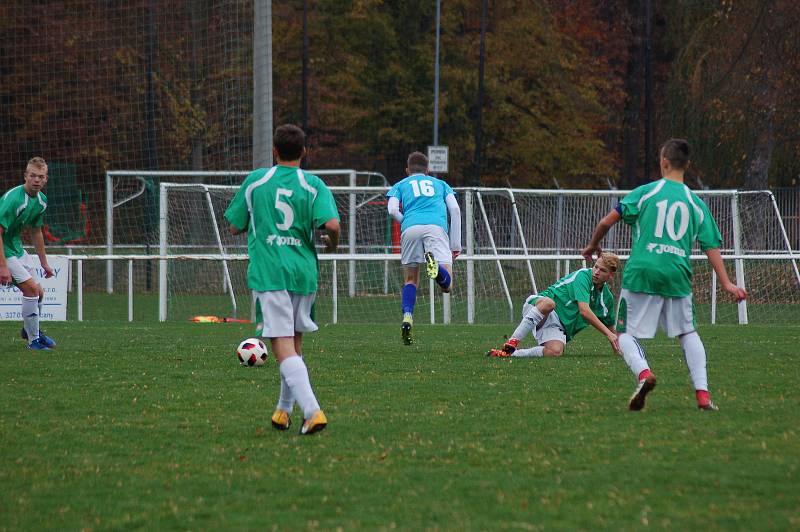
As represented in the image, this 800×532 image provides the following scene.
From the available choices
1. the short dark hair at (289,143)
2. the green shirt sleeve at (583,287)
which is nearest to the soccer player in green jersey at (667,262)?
the short dark hair at (289,143)

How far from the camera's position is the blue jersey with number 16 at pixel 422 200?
43.9ft

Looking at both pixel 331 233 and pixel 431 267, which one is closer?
pixel 331 233

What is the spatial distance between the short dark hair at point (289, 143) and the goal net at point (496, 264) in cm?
1072

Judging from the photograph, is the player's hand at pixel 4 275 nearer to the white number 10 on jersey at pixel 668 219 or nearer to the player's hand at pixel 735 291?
the white number 10 on jersey at pixel 668 219

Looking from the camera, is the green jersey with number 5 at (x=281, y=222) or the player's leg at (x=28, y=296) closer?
the green jersey with number 5 at (x=281, y=222)

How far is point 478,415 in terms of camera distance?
7629 mm

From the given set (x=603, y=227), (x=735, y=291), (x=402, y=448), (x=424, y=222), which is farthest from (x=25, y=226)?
(x=735, y=291)

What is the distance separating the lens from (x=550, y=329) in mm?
11922

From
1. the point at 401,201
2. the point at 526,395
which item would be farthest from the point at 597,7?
the point at 526,395

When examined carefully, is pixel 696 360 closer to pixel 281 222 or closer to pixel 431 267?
pixel 281 222

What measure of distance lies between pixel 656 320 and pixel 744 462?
6.43ft

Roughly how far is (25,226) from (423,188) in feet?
13.9

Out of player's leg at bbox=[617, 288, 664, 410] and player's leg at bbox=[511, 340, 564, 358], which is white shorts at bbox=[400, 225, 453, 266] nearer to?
player's leg at bbox=[511, 340, 564, 358]

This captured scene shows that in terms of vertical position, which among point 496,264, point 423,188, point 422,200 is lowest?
point 496,264
